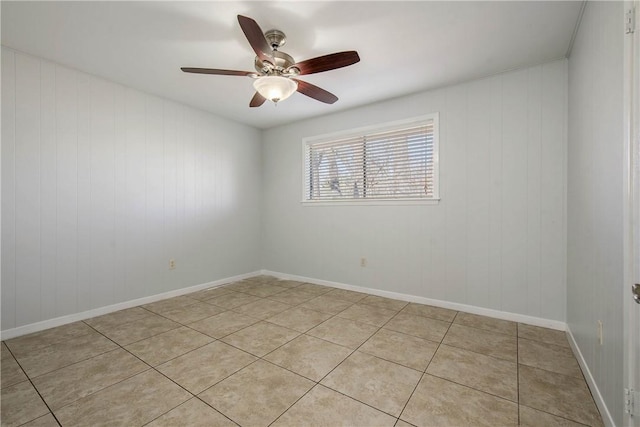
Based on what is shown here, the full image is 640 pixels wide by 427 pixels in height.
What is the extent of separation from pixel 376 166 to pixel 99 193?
3226mm

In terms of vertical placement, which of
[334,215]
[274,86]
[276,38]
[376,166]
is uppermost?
[276,38]

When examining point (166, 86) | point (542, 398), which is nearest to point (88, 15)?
point (166, 86)

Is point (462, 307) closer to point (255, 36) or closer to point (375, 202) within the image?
point (375, 202)

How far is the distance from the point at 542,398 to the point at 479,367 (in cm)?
36

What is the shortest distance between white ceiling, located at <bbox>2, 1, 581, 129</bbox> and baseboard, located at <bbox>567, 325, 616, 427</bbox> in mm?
2429

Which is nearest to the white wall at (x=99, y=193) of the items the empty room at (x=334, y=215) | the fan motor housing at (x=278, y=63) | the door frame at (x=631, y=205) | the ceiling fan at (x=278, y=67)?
the empty room at (x=334, y=215)

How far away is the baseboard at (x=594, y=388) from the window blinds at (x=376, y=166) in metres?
1.75

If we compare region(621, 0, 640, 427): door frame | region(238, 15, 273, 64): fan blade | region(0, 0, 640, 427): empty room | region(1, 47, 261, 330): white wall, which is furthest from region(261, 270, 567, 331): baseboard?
region(238, 15, 273, 64): fan blade

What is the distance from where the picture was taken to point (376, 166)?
3.66 metres

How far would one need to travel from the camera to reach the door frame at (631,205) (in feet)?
3.61

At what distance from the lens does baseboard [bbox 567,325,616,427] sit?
4.49 ft

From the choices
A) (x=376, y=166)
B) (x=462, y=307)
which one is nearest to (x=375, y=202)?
(x=376, y=166)

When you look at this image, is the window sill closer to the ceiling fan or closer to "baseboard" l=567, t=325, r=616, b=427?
"baseboard" l=567, t=325, r=616, b=427

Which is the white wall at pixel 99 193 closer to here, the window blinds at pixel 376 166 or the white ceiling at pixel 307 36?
the white ceiling at pixel 307 36
